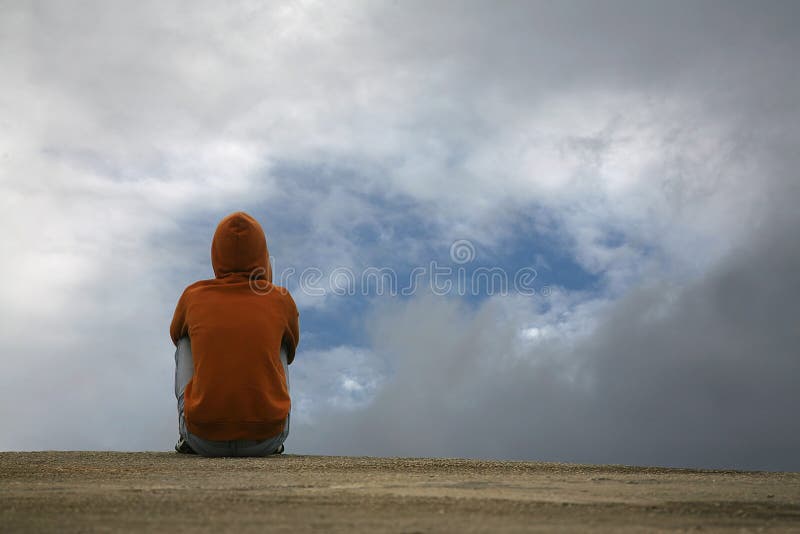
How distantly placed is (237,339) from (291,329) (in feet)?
2.50

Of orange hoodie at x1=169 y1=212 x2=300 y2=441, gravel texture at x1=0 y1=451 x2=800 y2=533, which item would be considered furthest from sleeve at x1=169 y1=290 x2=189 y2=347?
gravel texture at x1=0 y1=451 x2=800 y2=533

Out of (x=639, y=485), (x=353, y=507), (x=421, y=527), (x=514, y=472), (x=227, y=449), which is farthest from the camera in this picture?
(x=227, y=449)

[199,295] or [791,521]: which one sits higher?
[199,295]

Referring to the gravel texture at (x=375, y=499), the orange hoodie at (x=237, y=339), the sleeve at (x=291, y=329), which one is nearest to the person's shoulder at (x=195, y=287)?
the orange hoodie at (x=237, y=339)

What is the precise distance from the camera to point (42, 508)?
409 centimetres

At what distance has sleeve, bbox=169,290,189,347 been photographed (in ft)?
27.5

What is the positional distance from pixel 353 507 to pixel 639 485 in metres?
2.32

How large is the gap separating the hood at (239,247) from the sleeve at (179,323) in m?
0.47

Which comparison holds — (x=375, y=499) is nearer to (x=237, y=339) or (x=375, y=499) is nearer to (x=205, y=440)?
(x=237, y=339)

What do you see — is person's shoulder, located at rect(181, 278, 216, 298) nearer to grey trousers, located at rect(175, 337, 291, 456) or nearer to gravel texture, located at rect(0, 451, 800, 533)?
grey trousers, located at rect(175, 337, 291, 456)

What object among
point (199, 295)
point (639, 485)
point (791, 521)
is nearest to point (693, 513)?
point (791, 521)

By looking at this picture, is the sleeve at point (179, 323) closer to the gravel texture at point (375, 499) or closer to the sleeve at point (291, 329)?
the sleeve at point (291, 329)

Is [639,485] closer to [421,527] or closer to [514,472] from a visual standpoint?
[514,472]

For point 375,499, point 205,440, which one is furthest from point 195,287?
point 375,499
